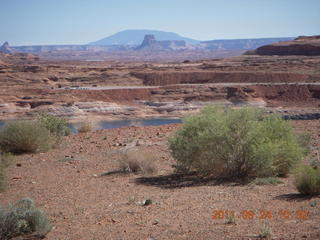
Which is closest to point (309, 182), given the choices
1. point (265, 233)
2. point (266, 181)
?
point (266, 181)

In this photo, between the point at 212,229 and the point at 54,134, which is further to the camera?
the point at 54,134

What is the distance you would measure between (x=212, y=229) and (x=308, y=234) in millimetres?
1188

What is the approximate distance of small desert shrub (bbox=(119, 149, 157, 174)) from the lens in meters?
10.2

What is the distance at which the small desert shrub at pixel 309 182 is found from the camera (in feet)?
22.5

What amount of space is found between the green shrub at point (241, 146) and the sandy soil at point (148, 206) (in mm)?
415

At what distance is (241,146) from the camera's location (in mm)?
8828

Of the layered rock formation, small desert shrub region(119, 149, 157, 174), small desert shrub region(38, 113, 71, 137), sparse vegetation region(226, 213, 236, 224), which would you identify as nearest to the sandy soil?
sparse vegetation region(226, 213, 236, 224)

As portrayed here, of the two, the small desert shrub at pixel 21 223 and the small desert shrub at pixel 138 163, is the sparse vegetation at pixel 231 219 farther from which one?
the small desert shrub at pixel 138 163

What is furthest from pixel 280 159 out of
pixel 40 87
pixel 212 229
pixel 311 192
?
pixel 40 87

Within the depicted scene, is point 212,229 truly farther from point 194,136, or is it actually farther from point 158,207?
point 194,136

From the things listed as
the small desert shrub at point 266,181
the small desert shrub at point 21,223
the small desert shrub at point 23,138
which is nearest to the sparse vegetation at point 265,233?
the small desert shrub at point 21,223

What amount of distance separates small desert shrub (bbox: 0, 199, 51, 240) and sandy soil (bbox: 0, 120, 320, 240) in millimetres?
179

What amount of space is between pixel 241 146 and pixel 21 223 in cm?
479

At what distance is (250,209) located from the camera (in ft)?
20.9
